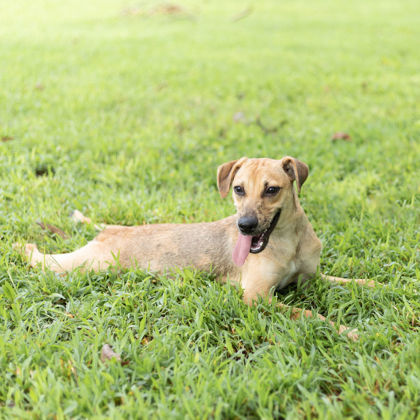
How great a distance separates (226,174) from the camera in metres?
4.07

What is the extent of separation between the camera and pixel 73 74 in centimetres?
1006

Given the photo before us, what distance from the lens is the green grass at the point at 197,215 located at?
2676 millimetres

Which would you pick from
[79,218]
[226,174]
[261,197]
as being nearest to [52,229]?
[79,218]

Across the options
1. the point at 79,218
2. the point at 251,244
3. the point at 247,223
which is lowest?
the point at 79,218

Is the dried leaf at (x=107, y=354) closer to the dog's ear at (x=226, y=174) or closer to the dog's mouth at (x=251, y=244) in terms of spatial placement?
the dog's mouth at (x=251, y=244)

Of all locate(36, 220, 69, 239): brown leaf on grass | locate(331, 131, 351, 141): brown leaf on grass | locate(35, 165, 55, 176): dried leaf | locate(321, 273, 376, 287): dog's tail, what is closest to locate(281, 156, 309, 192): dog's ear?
locate(321, 273, 376, 287): dog's tail

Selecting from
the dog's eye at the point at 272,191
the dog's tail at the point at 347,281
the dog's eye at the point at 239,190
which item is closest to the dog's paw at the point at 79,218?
the dog's eye at the point at 239,190

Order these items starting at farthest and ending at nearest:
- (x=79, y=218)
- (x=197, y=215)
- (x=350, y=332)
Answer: (x=197, y=215)
(x=79, y=218)
(x=350, y=332)

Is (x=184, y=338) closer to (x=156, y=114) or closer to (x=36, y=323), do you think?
(x=36, y=323)

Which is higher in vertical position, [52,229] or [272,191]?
[272,191]

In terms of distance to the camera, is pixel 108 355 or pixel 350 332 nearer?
pixel 108 355

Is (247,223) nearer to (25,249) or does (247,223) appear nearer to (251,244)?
(251,244)

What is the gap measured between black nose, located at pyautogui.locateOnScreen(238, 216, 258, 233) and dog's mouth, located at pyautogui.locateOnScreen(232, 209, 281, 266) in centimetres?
19

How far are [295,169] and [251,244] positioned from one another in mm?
718
